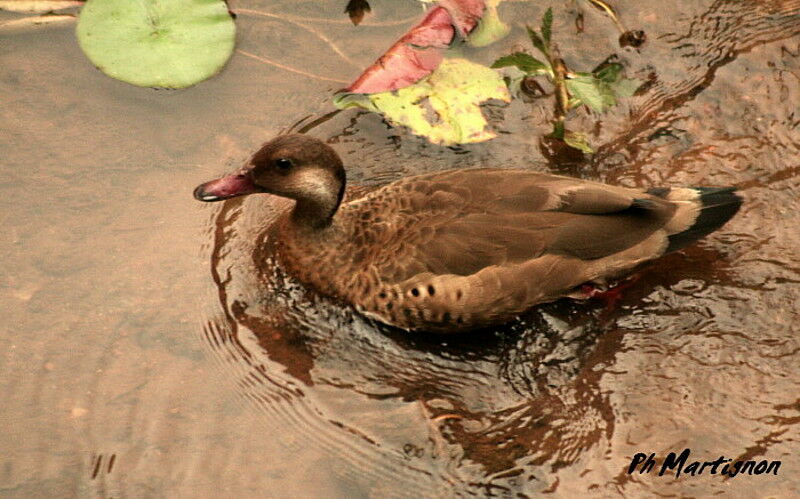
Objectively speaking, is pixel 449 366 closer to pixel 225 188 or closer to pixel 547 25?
pixel 225 188

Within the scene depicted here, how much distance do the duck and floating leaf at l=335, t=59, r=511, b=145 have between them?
52cm

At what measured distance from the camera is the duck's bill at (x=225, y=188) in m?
5.20

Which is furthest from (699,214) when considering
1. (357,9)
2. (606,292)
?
(357,9)

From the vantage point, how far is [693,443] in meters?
4.62

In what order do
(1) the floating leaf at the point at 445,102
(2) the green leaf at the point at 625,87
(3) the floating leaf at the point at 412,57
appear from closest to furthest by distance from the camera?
1. (2) the green leaf at the point at 625,87
2. (1) the floating leaf at the point at 445,102
3. (3) the floating leaf at the point at 412,57

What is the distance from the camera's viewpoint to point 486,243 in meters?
4.98

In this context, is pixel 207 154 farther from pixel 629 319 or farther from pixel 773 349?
pixel 773 349

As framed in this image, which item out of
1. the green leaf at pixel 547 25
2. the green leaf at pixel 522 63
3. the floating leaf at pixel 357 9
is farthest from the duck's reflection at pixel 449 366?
the floating leaf at pixel 357 9

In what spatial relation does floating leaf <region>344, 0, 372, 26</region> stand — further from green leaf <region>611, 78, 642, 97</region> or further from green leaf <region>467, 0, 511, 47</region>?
green leaf <region>611, 78, 642, 97</region>

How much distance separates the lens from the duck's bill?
205 inches

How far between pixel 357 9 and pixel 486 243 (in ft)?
7.92

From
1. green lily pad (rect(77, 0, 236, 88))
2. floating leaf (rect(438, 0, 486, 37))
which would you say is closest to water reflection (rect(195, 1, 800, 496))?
floating leaf (rect(438, 0, 486, 37))

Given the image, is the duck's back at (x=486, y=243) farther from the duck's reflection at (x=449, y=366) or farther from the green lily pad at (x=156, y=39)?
the green lily pad at (x=156, y=39)

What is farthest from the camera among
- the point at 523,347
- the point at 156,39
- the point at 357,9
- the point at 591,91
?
the point at 357,9
